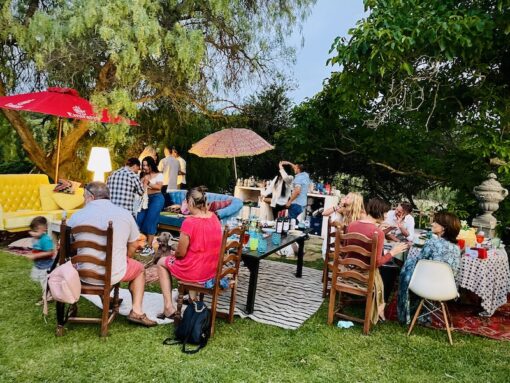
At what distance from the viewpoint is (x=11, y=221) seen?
654 cm

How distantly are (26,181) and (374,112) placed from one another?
7.17 m

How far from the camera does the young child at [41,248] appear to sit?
156 inches

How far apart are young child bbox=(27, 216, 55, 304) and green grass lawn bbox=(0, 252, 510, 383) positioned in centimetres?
41

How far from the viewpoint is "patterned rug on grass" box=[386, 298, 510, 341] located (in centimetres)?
432

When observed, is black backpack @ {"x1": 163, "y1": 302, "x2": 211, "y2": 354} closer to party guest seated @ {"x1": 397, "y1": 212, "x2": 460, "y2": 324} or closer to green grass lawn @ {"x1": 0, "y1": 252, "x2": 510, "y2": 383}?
green grass lawn @ {"x1": 0, "y1": 252, "x2": 510, "y2": 383}

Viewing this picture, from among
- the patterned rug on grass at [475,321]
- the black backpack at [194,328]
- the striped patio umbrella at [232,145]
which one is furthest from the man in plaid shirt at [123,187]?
the patterned rug on grass at [475,321]

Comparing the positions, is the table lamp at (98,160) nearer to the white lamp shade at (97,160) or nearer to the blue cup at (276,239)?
the white lamp shade at (97,160)

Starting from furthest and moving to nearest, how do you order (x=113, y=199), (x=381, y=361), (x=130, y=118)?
(x=130, y=118) < (x=113, y=199) < (x=381, y=361)

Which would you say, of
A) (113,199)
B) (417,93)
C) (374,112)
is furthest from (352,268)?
(374,112)

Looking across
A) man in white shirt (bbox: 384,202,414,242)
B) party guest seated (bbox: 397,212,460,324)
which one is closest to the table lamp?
man in white shirt (bbox: 384,202,414,242)

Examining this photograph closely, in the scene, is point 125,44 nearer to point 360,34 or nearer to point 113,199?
point 113,199

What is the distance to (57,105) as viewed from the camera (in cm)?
652

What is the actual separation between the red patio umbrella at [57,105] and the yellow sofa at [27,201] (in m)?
1.30

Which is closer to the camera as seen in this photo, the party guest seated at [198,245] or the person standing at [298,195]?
the party guest seated at [198,245]
